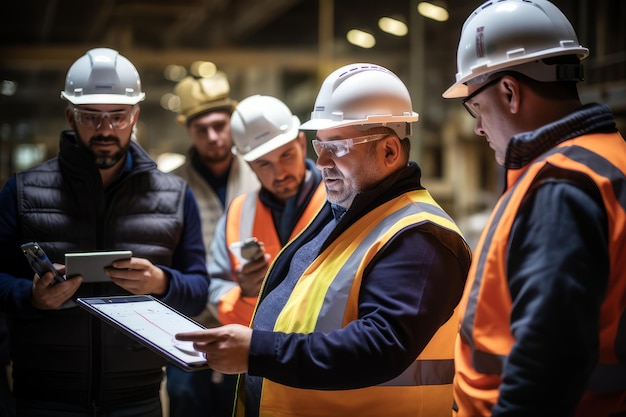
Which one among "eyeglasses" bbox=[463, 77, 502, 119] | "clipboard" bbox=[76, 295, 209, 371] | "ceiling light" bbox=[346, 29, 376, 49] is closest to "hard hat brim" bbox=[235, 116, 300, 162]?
"clipboard" bbox=[76, 295, 209, 371]

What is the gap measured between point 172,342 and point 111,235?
0.87 metres

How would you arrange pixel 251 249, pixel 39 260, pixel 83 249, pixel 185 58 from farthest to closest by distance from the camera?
pixel 185 58 → pixel 251 249 → pixel 83 249 → pixel 39 260

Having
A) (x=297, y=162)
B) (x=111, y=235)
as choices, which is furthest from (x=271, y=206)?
(x=111, y=235)

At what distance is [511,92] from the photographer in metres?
1.65

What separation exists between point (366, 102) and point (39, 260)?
1.13 meters

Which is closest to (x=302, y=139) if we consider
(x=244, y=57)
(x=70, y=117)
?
(x=70, y=117)

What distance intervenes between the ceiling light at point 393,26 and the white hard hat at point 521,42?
114 inches

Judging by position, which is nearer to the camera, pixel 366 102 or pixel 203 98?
pixel 366 102

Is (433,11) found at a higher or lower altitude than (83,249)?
higher

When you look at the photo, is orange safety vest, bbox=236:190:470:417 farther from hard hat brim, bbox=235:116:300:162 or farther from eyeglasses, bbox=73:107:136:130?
hard hat brim, bbox=235:116:300:162

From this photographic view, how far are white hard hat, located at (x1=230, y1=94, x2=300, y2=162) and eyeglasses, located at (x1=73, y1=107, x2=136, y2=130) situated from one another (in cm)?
71

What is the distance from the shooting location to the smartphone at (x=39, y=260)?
234 centimetres

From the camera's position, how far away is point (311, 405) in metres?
1.96

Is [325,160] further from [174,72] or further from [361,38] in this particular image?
[174,72]
